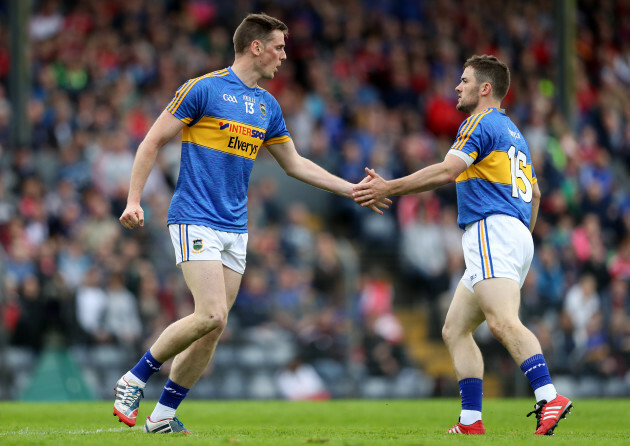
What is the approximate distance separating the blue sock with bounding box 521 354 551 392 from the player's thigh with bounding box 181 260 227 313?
87.7 inches

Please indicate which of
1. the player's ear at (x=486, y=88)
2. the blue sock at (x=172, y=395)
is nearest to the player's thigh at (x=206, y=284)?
the blue sock at (x=172, y=395)

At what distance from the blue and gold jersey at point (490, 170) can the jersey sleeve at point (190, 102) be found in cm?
190

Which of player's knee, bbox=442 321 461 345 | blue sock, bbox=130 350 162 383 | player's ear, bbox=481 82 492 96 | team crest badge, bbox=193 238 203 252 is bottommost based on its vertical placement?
blue sock, bbox=130 350 162 383

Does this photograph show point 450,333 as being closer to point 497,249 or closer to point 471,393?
point 471,393

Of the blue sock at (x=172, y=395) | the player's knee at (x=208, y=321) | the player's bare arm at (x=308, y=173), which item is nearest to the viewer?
the player's knee at (x=208, y=321)

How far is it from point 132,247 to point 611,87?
43.9 feet

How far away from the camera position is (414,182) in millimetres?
7738

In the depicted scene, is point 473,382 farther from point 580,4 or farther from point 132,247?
point 580,4

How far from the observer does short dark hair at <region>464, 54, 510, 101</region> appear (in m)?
7.86

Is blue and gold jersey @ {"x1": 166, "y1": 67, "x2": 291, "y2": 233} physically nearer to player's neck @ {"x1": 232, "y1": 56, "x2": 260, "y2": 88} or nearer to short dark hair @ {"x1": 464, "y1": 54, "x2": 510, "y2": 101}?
player's neck @ {"x1": 232, "y1": 56, "x2": 260, "y2": 88}

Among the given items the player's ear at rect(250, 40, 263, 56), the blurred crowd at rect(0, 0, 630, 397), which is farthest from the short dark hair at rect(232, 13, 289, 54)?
the blurred crowd at rect(0, 0, 630, 397)

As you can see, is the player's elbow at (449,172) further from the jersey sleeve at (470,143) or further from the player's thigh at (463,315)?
the player's thigh at (463,315)

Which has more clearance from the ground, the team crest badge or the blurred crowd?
the blurred crowd

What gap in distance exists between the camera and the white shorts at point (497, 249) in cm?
745
